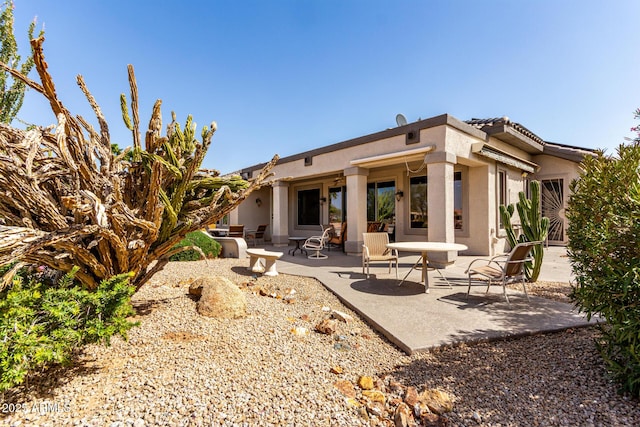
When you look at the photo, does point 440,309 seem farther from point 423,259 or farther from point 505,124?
point 505,124

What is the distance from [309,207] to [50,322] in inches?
527

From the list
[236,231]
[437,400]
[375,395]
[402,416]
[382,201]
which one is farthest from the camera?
[382,201]

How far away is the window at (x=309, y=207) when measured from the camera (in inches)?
592

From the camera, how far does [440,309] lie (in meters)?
4.52

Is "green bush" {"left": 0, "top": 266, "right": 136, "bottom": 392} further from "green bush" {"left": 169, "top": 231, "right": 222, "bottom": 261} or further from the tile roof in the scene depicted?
the tile roof

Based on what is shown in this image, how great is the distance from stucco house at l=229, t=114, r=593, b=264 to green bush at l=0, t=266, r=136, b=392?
638cm

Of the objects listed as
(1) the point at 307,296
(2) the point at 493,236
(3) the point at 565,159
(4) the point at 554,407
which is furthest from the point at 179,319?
(3) the point at 565,159

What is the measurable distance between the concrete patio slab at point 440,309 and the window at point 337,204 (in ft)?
22.2

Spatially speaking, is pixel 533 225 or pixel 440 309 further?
pixel 533 225

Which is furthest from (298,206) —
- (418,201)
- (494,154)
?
(494,154)

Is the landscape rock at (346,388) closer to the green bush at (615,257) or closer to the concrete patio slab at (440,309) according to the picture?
the concrete patio slab at (440,309)

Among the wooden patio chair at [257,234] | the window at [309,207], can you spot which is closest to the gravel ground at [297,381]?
the wooden patio chair at [257,234]

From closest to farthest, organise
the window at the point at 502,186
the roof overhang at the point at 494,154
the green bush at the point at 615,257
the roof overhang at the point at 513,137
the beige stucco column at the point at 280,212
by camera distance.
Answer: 1. the green bush at the point at 615,257
2. the roof overhang at the point at 494,154
3. the roof overhang at the point at 513,137
4. the window at the point at 502,186
5. the beige stucco column at the point at 280,212

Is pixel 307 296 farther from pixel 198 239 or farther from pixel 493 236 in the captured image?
pixel 493 236
